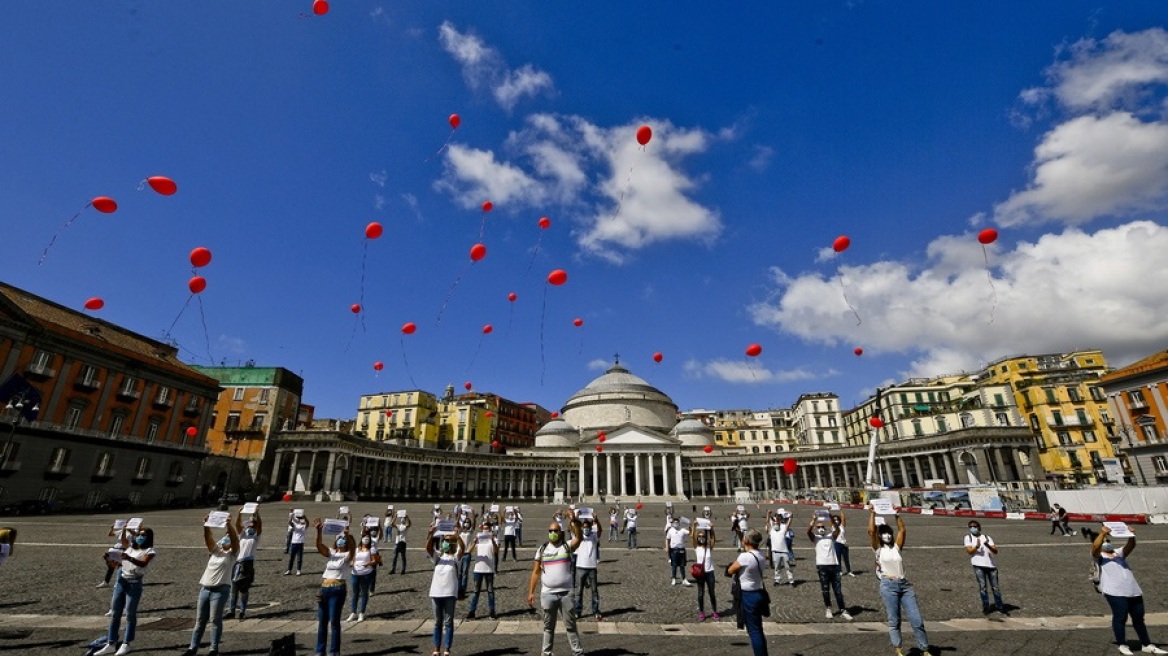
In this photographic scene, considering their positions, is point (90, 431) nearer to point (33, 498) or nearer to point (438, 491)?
point (33, 498)

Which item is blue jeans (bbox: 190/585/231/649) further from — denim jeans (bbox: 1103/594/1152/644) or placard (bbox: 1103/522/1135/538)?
placard (bbox: 1103/522/1135/538)

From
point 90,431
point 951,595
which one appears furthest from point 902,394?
point 90,431

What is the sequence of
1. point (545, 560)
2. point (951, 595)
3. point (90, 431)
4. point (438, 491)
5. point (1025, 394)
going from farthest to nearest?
point (438, 491) < point (1025, 394) < point (90, 431) < point (951, 595) < point (545, 560)

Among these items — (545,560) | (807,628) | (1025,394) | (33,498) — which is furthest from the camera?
(1025,394)

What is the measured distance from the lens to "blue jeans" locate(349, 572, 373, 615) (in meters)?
9.86

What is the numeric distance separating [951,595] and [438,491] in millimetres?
76394

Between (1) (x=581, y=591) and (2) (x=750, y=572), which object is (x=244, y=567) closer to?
(1) (x=581, y=591)

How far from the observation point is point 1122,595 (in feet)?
25.2

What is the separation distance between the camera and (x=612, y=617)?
1068 centimetres

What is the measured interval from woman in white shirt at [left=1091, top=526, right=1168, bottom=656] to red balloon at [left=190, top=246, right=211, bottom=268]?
2228 centimetres

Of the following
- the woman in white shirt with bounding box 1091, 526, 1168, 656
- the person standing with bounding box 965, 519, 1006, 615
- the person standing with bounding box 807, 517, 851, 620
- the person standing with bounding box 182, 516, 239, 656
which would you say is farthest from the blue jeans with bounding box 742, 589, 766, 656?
the person standing with bounding box 182, 516, 239, 656

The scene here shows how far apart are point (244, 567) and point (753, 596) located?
389 inches

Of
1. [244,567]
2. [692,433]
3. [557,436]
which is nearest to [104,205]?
[244,567]

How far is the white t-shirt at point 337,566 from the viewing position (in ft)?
26.0
